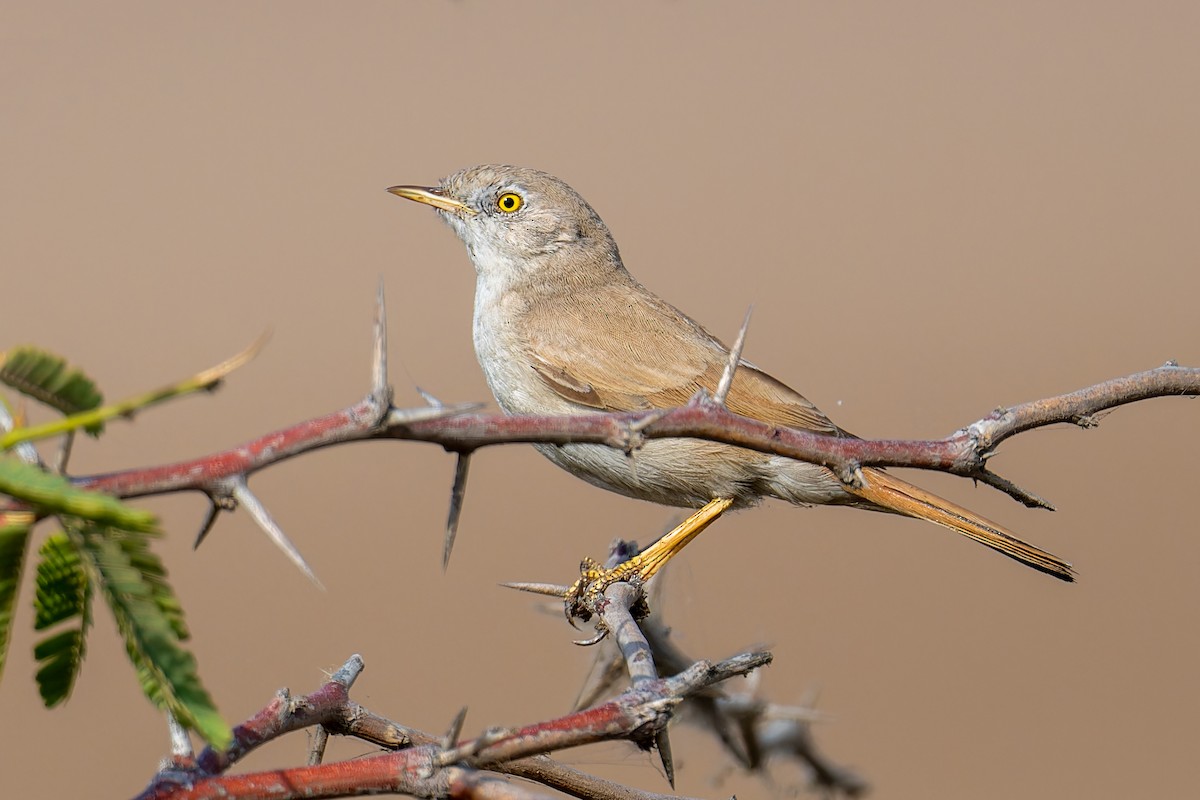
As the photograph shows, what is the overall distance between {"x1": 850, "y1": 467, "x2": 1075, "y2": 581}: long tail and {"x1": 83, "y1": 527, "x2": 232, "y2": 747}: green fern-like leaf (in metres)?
2.34

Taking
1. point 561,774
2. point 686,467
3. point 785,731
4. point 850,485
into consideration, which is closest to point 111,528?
point 561,774

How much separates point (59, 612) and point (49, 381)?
23 cm

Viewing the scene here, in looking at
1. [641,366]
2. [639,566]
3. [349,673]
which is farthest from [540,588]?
[641,366]

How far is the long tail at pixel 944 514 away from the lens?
9.89 ft

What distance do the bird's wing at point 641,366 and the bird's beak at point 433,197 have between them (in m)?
0.80

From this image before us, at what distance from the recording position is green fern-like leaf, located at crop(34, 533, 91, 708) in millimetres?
1031

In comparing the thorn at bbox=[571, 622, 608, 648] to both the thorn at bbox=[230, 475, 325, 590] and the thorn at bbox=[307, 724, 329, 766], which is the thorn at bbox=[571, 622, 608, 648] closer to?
the thorn at bbox=[307, 724, 329, 766]

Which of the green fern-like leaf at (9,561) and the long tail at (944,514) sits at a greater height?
the long tail at (944,514)

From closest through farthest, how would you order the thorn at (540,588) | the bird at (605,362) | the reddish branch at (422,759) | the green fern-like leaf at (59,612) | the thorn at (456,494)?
the green fern-like leaf at (59,612) → the reddish branch at (422,759) → the thorn at (456,494) → the thorn at (540,588) → the bird at (605,362)

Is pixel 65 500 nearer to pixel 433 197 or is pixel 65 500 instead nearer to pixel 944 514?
pixel 944 514

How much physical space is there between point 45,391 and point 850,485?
3.86ft

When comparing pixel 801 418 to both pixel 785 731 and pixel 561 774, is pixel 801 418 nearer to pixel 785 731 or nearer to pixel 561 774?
pixel 785 731

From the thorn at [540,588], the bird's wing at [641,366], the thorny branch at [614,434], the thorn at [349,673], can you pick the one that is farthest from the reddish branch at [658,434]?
the bird's wing at [641,366]

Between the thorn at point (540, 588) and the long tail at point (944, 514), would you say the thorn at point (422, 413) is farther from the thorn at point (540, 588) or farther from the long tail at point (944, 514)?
the long tail at point (944, 514)
